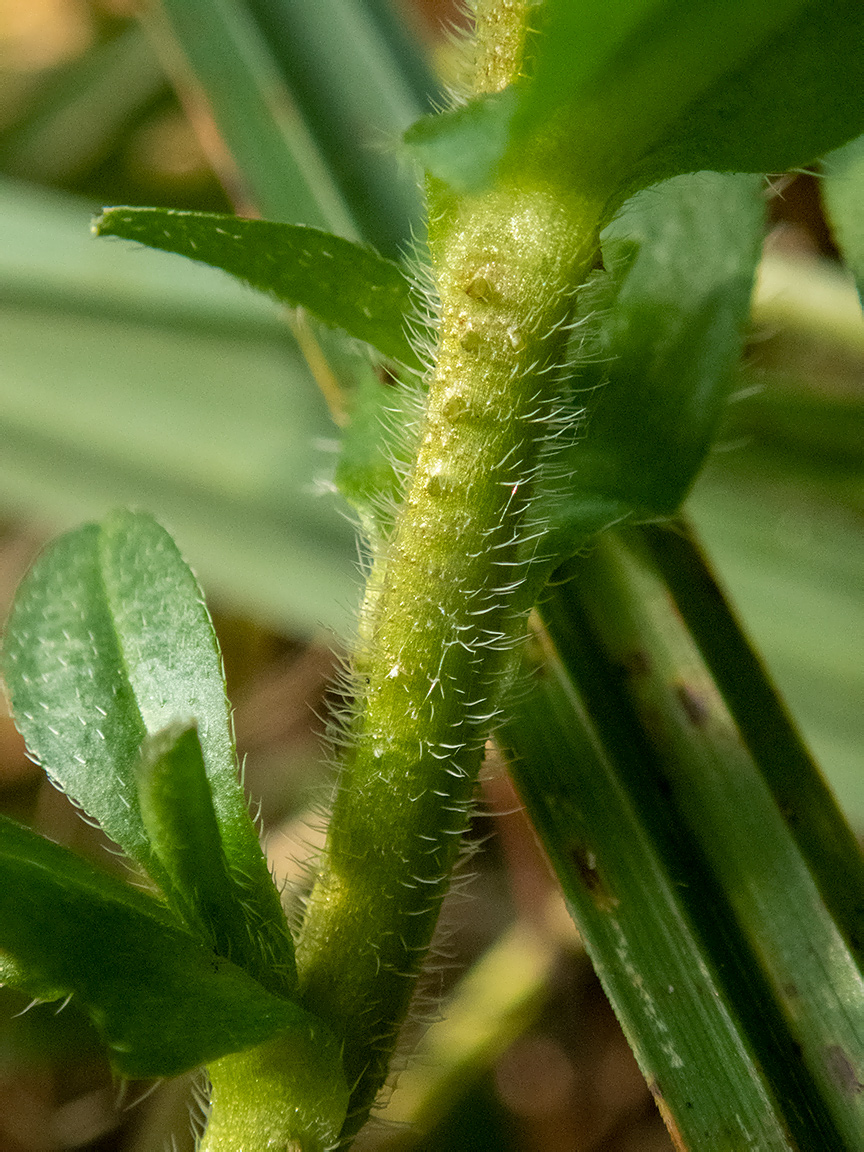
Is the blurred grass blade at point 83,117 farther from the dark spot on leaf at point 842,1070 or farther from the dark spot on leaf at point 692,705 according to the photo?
the dark spot on leaf at point 842,1070

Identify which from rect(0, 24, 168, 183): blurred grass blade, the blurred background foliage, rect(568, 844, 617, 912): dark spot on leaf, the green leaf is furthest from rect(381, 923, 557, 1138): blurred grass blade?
rect(0, 24, 168, 183): blurred grass blade

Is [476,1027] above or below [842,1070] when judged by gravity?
below

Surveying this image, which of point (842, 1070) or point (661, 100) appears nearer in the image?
point (661, 100)

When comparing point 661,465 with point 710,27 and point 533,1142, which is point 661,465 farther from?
point 533,1142

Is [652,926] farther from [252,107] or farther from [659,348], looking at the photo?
[252,107]

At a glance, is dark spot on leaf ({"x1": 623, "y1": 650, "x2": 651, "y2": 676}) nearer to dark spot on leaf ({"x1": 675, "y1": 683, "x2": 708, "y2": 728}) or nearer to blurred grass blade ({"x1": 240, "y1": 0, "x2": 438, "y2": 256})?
dark spot on leaf ({"x1": 675, "y1": 683, "x2": 708, "y2": 728})

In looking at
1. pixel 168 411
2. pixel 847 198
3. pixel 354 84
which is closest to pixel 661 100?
pixel 847 198

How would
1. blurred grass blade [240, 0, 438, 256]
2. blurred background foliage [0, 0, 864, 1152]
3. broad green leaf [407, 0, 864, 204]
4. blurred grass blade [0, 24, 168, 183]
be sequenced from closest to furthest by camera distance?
broad green leaf [407, 0, 864, 204]
blurred grass blade [240, 0, 438, 256]
blurred background foliage [0, 0, 864, 1152]
blurred grass blade [0, 24, 168, 183]

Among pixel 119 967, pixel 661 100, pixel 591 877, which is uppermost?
pixel 661 100

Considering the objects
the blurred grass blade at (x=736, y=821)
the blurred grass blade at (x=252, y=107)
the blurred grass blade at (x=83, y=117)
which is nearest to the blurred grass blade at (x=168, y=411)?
the blurred grass blade at (x=252, y=107)
